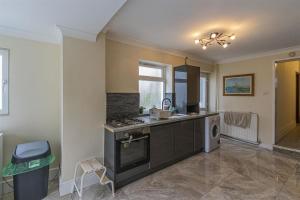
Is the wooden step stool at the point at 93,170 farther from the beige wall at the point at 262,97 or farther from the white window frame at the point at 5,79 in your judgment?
the beige wall at the point at 262,97

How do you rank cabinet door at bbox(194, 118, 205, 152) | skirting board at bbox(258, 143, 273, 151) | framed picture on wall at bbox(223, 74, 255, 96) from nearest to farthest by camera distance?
cabinet door at bbox(194, 118, 205, 152) → skirting board at bbox(258, 143, 273, 151) → framed picture on wall at bbox(223, 74, 255, 96)

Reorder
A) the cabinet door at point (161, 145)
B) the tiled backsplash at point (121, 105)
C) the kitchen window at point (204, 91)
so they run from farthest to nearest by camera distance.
Result: the kitchen window at point (204, 91) < the tiled backsplash at point (121, 105) < the cabinet door at point (161, 145)

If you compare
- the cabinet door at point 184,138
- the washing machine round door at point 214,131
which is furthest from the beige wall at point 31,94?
the washing machine round door at point 214,131

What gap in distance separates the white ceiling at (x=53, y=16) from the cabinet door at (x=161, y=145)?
1.71 meters

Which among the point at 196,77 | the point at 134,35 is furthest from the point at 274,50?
the point at 134,35

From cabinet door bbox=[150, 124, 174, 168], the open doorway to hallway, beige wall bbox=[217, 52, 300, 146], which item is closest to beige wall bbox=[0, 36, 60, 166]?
cabinet door bbox=[150, 124, 174, 168]

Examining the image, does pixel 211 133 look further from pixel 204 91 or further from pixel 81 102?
pixel 81 102

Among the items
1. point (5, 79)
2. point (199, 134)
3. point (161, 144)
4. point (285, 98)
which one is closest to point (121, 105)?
point (161, 144)

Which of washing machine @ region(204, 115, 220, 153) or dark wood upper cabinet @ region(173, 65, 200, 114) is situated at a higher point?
dark wood upper cabinet @ region(173, 65, 200, 114)

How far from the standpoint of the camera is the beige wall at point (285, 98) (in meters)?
4.28

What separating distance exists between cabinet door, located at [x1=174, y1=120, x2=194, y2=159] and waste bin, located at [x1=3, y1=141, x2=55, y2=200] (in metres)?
2.00

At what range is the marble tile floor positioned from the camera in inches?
81.8

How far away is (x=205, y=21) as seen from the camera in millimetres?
2270

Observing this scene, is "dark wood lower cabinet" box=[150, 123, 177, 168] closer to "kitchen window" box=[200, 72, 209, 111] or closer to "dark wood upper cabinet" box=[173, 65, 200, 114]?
"dark wood upper cabinet" box=[173, 65, 200, 114]
